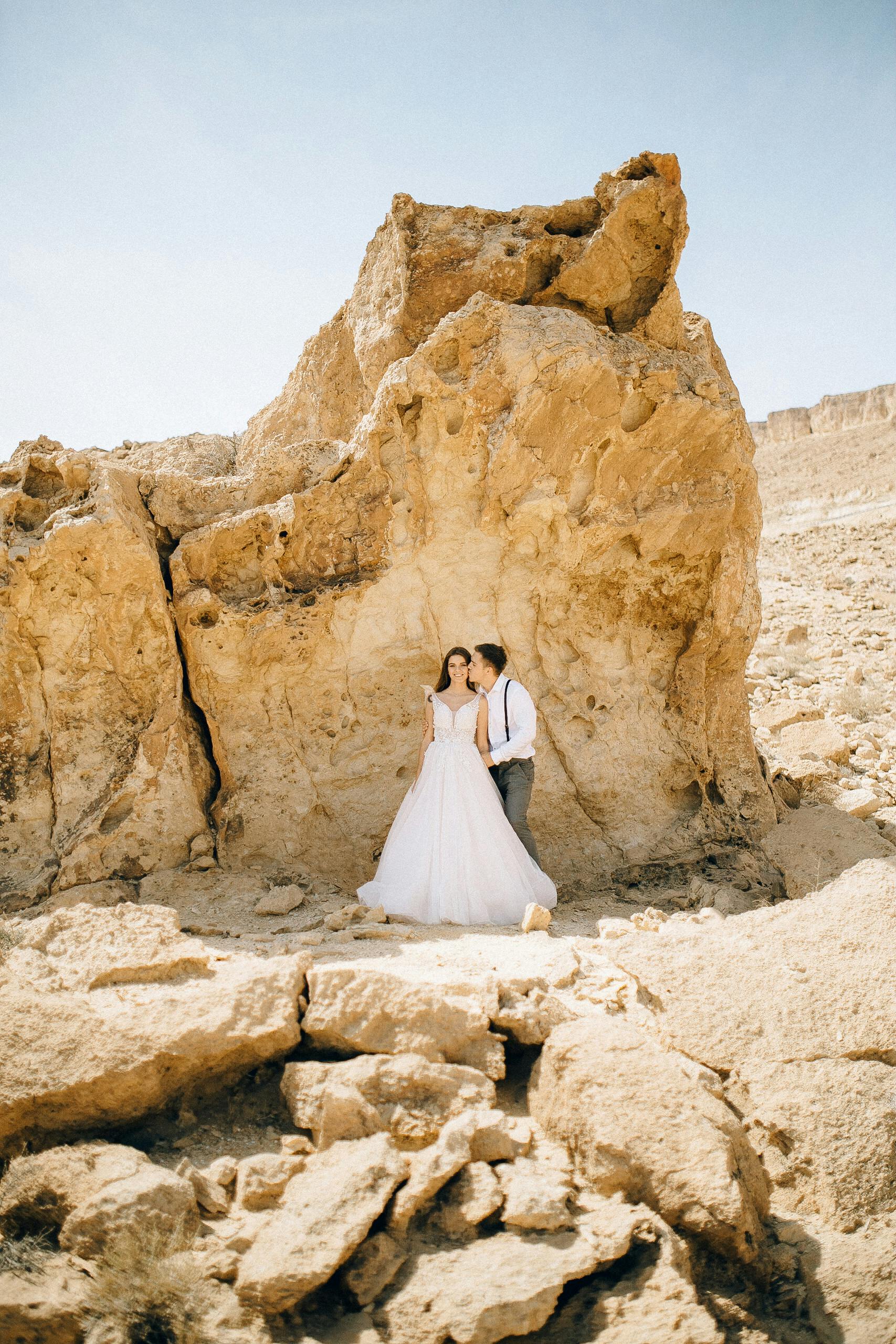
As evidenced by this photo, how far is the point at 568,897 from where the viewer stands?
581 centimetres

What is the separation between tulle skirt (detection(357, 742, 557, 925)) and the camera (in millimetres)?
4938

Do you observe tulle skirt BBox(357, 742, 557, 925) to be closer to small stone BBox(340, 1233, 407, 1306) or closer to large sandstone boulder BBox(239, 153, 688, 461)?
small stone BBox(340, 1233, 407, 1306)

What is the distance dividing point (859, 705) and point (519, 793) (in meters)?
5.76

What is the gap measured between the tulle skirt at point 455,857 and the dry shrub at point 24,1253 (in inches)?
99.7

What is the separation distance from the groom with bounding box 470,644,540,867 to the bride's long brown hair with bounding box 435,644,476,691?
0.24 ft

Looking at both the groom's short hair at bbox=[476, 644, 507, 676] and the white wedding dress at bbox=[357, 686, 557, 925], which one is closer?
the white wedding dress at bbox=[357, 686, 557, 925]

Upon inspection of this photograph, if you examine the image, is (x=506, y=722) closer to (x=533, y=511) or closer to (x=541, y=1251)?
(x=533, y=511)

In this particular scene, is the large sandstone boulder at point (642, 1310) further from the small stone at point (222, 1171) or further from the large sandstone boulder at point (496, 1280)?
the small stone at point (222, 1171)

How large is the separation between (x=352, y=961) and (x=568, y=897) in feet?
8.04

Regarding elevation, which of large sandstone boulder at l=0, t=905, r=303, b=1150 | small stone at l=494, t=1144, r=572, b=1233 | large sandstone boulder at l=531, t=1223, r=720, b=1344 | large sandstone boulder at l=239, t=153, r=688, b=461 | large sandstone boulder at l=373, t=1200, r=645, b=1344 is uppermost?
large sandstone boulder at l=239, t=153, r=688, b=461

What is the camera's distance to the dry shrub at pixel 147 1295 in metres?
2.29

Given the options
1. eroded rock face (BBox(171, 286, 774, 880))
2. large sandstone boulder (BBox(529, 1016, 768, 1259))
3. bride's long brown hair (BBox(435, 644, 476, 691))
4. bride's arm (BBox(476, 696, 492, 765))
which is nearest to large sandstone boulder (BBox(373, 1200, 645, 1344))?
large sandstone boulder (BBox(529, 1016, 768, 1259))

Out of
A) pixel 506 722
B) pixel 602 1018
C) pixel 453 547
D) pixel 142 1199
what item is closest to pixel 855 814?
pixel 506 722

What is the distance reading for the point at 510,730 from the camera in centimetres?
542
